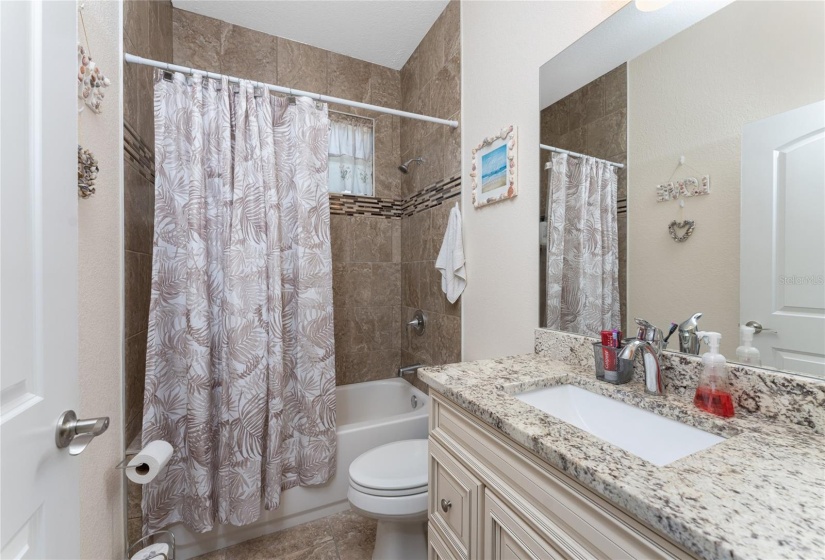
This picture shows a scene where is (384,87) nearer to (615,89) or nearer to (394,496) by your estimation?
(615,89)

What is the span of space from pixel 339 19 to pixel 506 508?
2.59 metres

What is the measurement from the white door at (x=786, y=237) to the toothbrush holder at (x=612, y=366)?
0.28 meters

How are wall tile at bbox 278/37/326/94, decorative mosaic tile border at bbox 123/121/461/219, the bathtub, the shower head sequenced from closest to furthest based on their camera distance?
decorative mosaic tile border at bbox 123/121/461/219 < the bathtub < wall tile at bbox 278/37/326/94 < the shower head

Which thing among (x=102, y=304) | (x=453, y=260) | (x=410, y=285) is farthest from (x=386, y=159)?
(x=102, y=304)

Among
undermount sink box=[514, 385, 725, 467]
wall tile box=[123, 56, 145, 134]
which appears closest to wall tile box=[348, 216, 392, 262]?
wall tile box=[123, 56, 145, 134]

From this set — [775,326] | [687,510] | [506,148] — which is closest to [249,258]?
[506,148]

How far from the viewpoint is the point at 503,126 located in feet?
5.03

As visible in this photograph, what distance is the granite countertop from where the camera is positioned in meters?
0.40

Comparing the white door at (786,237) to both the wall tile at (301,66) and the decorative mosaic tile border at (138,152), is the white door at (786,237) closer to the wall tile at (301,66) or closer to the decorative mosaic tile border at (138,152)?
the decorative mosaic tile border at (138,152)

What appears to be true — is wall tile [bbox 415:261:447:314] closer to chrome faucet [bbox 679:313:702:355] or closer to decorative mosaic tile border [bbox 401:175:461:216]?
decorative mosaic tile border [bbox 401:175:461:216]

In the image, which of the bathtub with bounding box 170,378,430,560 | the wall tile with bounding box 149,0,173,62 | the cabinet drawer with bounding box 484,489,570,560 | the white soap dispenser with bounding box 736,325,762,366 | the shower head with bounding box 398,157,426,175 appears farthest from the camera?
the shower head with bounding box 398,157,426,175

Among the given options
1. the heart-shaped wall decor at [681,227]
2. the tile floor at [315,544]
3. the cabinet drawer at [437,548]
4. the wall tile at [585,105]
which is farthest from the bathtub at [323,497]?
the wall tile at [585,105]

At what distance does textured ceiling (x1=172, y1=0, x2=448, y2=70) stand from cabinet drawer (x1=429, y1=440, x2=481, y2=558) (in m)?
2.32

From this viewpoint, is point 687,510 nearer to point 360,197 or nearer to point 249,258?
point 249,258
